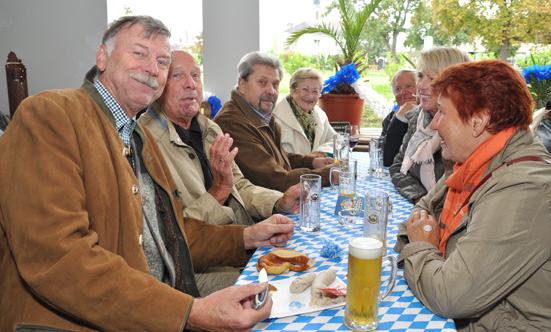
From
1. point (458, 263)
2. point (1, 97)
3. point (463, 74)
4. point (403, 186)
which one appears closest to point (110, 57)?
point (463, 74)

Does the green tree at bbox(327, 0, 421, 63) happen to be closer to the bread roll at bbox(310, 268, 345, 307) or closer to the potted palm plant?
the potted palm plant

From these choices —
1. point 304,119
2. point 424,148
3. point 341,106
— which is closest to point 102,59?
point 424,148

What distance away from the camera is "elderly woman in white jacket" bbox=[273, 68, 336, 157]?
365 cm

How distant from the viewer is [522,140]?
50.5 inches

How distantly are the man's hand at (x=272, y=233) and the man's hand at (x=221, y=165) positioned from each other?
456 mm

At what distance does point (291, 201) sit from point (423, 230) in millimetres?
713

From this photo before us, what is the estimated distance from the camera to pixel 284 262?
1343 millimetres

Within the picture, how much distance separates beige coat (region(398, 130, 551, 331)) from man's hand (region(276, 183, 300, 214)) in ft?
2.59

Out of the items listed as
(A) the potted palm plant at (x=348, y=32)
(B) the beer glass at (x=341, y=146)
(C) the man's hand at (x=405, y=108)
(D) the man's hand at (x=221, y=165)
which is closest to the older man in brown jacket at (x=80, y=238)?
(D) the man's hand at (x=221, y=165)

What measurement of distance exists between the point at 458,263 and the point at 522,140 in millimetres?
466

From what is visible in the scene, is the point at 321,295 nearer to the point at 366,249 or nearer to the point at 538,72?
the point at 366,249

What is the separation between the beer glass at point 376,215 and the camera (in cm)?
143

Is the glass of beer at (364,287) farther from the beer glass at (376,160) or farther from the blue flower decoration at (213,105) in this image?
the blue flower decoration at (213,105)

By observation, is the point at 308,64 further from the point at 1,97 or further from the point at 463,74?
the point at 463,74
